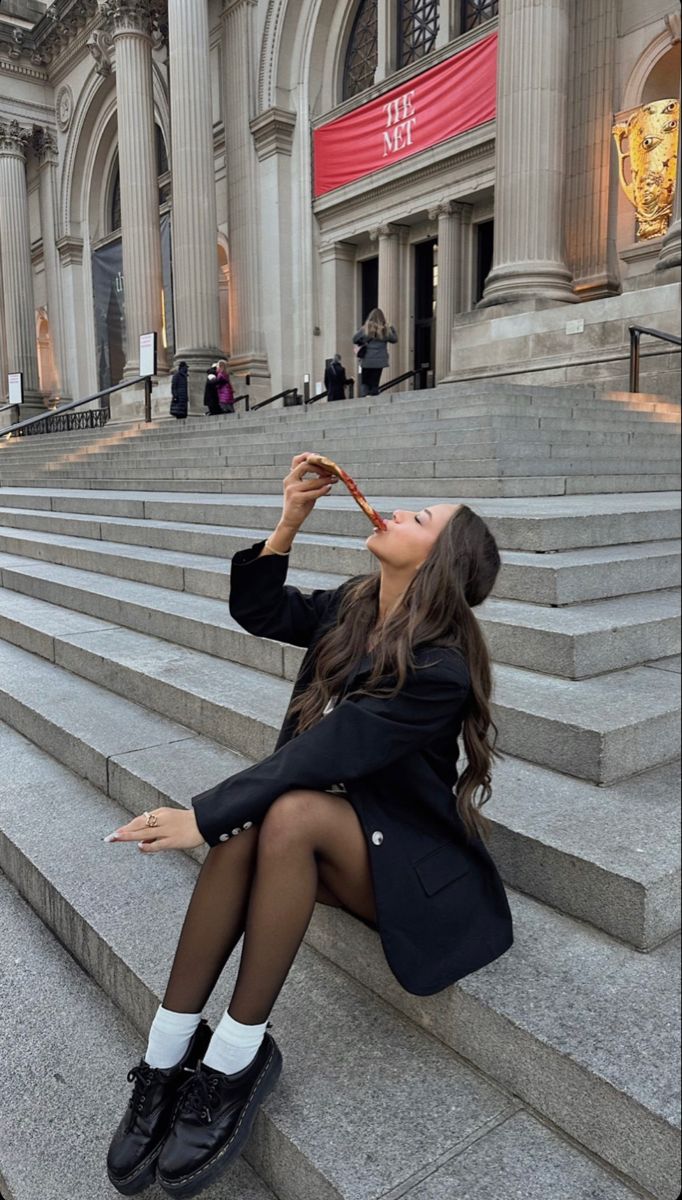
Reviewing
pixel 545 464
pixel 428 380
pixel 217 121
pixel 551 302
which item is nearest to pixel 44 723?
pixel 545 464

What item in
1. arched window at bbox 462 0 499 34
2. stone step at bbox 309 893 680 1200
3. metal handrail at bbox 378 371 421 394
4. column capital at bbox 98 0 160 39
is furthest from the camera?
column capital at bbox 98 0 160 39

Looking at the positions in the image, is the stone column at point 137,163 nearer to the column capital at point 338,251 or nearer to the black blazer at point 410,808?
the column capital at point 338,251

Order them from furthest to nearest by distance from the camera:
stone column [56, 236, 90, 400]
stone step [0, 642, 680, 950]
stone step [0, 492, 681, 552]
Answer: stone column [56, 236, 90, 400], stone step [0, 492, 681, 552], stone step [0, 642, 680, 950]

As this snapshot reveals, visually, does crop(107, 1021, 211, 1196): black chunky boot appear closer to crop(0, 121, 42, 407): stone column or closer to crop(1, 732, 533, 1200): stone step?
crop(1, 732, 533, 1200): stone step

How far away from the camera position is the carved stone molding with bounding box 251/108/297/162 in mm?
18797

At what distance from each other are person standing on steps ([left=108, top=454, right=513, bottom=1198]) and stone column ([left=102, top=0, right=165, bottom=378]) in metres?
20.1

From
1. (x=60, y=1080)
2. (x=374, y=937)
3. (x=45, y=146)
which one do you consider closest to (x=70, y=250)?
(x=45, y=146)

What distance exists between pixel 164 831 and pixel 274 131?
2030 cm

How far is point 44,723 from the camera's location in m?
3.84

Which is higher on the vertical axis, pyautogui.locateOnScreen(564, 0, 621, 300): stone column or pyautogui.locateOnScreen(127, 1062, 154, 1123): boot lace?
pyautogui.locateOnScreen(564, 0, 621, 300): stone column

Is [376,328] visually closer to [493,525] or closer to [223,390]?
[223,390]

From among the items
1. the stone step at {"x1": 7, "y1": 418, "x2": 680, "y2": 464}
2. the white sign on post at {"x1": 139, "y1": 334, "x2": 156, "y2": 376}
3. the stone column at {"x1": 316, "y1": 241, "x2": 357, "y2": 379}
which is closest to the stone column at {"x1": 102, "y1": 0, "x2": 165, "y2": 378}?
the white sign on post at {"x1": 139, "y1": 334, "x2": 156, "y2": 376}

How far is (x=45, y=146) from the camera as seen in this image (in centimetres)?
2852

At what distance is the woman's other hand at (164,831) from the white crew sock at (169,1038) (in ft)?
1.17
